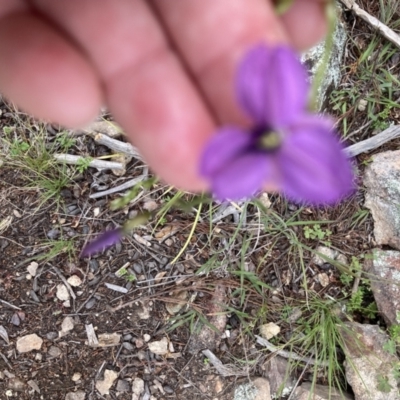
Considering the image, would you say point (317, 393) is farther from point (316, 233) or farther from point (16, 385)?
point (16, 385)

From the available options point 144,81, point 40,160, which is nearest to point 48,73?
point 144,81

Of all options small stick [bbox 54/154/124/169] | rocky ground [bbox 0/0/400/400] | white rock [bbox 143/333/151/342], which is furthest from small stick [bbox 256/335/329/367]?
small stick [bbox 54/154/124/169]

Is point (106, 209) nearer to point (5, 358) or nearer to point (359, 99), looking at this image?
point (5, 358)

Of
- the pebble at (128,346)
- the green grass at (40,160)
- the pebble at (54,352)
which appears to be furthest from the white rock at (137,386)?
the green grass at (40,160)

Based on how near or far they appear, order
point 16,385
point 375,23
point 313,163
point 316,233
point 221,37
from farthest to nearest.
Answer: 1. point 375,23
2. point 316,233
3. point 16,385
4. point 221,37
5. point 313,163

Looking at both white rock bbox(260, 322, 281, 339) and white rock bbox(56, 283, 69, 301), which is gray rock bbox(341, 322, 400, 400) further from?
white rock bbox(56, 283, 69, 301)

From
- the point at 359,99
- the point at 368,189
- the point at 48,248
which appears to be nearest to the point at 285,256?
the point at 368,189
